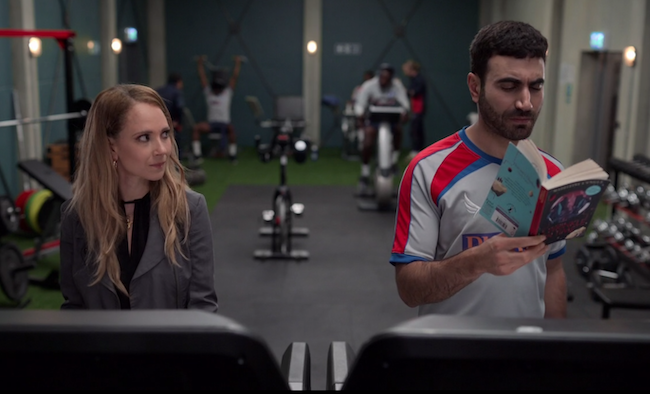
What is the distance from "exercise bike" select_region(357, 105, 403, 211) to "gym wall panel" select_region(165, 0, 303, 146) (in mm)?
6820

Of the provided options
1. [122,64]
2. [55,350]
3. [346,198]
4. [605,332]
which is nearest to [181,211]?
[55,350]

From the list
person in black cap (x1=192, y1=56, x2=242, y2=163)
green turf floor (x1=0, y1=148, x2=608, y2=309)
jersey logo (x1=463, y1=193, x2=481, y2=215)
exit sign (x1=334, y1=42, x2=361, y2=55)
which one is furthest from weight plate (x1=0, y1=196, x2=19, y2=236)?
exit sign (x1=334, y1=42, x2=361, y2=55)

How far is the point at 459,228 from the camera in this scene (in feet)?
6.10

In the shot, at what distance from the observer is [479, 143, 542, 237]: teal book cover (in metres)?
1.51

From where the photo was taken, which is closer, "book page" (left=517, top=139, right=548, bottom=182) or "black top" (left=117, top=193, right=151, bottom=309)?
"book page" (left=517, top=139, right=548, bottom=182)

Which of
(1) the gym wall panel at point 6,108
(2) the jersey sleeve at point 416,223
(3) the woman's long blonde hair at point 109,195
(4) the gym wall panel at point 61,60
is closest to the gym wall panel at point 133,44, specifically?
(4) the gym wall panel at point 61,60

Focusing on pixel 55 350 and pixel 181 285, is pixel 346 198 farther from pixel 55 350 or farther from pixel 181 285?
pixel 55 350

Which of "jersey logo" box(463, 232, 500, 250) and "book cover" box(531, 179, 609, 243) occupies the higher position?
"book cover" box(531, 179, 609, 243)

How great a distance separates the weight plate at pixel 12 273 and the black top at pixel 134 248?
11.6 ft

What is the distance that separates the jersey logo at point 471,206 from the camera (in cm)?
185

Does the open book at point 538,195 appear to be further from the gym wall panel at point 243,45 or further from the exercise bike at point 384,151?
the gym wall panel at point 243,45

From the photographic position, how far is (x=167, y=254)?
6.70ft

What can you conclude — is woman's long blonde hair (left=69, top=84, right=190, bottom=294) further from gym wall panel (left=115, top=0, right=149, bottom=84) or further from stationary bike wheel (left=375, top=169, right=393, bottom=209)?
gym wall panel (left=115, top=0, right=149, bottom=84)

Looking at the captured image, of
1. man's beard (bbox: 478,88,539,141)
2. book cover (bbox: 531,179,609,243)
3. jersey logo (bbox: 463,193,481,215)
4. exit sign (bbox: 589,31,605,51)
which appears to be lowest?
jersey logo (bbox: 463,193,481,215)
